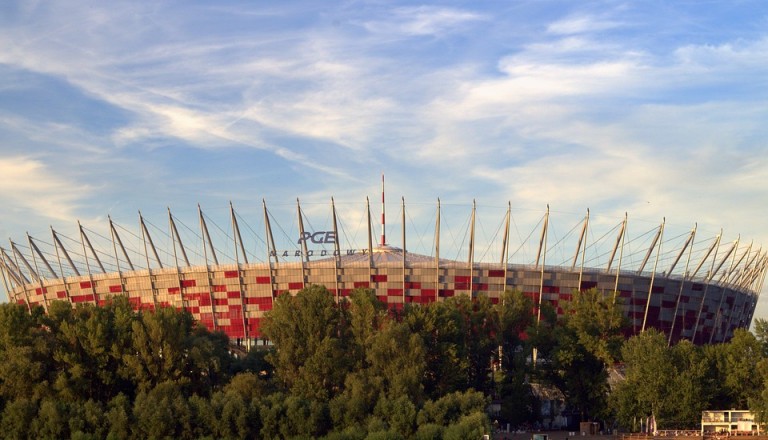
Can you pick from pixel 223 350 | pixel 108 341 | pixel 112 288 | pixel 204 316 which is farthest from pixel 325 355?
pixel 112 288

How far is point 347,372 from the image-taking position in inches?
3716

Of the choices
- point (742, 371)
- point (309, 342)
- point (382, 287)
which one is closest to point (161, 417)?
point (309, 342)

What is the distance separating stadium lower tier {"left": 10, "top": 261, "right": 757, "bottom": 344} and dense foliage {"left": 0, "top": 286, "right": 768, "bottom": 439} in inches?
557

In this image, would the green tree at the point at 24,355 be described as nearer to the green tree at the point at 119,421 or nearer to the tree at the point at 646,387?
the green tree at the point at 119,421

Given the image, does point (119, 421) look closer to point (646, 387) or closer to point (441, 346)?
point (441, 346)

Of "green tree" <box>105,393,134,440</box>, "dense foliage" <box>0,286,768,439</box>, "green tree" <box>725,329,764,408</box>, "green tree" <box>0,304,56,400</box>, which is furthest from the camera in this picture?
"green tree" <box>725,329,764,408</box>

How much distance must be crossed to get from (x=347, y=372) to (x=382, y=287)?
31056 mm

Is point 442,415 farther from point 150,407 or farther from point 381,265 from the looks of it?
point 381,265

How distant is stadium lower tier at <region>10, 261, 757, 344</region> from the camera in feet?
408

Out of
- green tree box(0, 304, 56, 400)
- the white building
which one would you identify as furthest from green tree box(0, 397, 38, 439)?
the white building

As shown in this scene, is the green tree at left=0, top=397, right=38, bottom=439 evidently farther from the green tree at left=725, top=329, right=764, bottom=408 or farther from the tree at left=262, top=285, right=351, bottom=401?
the green tree at left=725, top=329, right=764, bottom=408

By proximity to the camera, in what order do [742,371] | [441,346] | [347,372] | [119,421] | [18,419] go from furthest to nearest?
[441,346]
[742,371]
[347,372]
[18,419]
[119,421]

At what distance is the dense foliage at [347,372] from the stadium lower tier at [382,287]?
1415cm

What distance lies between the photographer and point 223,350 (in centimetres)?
10112
